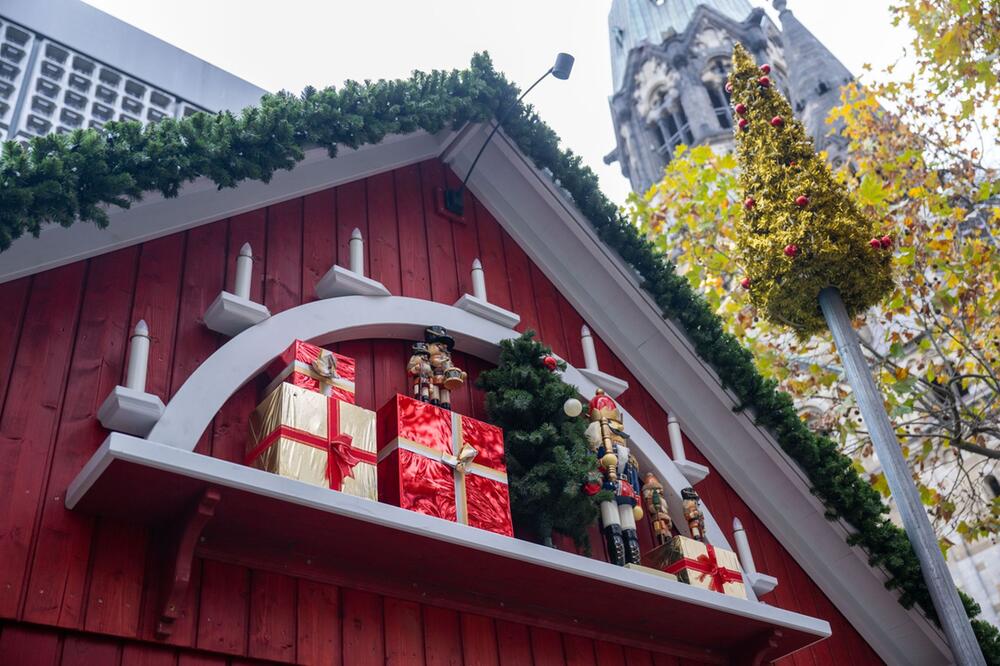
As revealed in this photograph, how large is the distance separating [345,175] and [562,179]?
1.86m

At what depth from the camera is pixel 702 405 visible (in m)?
8.55

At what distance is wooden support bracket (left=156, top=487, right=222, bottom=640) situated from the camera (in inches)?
182

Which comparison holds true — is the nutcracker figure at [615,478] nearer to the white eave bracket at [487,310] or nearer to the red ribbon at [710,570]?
the red ribbon at [710,570]

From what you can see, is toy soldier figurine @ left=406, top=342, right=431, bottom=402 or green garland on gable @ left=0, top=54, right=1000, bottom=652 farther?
toy soldier figurine @ left=406, top=342, right=431, bottom=402

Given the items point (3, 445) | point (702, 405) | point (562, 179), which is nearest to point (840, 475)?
point (702, 405)

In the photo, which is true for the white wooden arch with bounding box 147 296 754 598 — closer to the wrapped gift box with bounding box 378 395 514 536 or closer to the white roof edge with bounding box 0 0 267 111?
the wrapped gift box with bounding box 378 395 514 536

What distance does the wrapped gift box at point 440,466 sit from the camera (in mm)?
5746

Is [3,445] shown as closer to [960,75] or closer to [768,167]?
[768,167]

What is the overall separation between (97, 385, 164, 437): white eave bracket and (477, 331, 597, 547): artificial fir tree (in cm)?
235

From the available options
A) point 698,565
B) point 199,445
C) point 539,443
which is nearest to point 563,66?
point 539,443

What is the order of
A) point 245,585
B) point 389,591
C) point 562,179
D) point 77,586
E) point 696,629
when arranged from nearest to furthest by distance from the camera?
point 77,586
point 245,585
point 389,591
point 696,629
point 562,179

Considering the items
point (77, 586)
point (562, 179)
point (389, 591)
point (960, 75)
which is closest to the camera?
point (77, 586)

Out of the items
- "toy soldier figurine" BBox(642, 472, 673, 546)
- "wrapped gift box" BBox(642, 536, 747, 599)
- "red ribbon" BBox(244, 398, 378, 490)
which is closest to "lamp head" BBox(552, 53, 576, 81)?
"toy soldier figurine" BBox(642, 472, 673, 546)

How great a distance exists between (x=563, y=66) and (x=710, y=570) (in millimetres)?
3699
